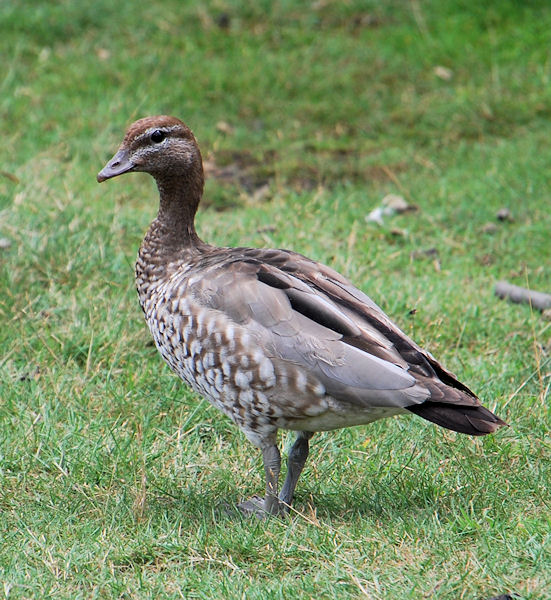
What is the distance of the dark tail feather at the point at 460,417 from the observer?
340 cm

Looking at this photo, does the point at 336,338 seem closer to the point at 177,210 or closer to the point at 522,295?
the point at 177,210

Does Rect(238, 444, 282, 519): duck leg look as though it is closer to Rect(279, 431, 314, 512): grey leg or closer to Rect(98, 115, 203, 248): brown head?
Rect(279, 431, 314, 512): grey leg

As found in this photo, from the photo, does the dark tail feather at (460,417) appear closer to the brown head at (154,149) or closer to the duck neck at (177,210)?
the duck neck at (177,210)

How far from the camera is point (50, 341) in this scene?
16.4 feet

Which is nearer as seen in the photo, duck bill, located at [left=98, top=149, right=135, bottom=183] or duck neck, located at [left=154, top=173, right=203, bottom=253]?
duck bill, located at [left=98, top=149, right=135, bottom=183]

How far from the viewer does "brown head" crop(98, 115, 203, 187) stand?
4.29 m

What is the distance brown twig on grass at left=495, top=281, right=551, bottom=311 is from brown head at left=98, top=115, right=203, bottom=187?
2.07m

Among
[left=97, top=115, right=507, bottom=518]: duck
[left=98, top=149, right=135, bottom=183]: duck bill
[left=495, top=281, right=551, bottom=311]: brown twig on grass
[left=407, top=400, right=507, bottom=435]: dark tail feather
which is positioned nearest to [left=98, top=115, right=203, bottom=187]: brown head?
[left=98, top=149, right=135, bottom=183]: duck bill

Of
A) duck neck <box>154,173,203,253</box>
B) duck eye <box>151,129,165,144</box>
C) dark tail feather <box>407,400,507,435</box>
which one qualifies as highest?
duck eye <box>151,129,165,144</box>

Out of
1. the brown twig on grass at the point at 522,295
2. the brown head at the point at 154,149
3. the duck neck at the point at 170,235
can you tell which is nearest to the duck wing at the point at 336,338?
the duck neck at the point at 170,235

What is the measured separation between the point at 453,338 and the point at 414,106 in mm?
3574

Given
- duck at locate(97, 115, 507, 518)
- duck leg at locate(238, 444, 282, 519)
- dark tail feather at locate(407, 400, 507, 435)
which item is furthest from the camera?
duck leg at locate(238, 444, 282, 519)

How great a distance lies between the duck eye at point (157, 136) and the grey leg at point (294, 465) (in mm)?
1425

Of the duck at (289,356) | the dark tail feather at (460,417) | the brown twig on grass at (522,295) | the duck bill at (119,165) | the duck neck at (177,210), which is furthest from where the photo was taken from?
the brown twig on grass at (522,295)
